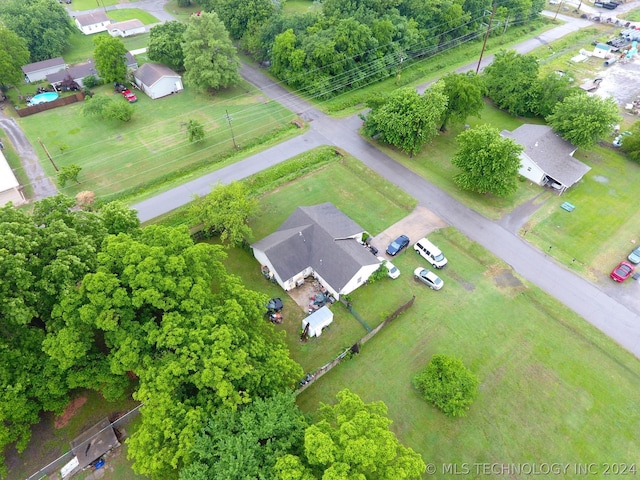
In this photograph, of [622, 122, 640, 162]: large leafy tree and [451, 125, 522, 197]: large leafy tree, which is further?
[622, 122, 640, 162]: large leafy tree

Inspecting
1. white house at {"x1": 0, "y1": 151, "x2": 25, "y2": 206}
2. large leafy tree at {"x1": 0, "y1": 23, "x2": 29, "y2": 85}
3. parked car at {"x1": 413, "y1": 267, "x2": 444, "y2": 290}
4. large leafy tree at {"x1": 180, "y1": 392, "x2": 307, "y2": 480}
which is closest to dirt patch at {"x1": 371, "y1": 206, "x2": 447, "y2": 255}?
parked car at {"x1": 413, "y1": 267, "x2": 444, "y2": 290}

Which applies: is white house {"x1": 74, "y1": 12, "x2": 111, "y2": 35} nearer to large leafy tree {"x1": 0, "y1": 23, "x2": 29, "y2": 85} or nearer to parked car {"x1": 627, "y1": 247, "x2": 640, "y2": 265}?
large leafy tree {"x1": 0, "y1": 23, "x2": 29, "y2": 85}

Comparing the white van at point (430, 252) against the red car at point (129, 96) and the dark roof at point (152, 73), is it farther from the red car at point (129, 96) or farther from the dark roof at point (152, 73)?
the red car at point (129, 96)

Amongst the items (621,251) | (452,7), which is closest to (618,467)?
(621,251)

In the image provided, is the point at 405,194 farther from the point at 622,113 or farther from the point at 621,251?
the point at 622,113

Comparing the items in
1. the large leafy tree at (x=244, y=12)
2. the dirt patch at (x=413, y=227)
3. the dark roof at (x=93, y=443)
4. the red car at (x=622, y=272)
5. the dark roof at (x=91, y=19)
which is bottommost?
the dark roof at (x=93, y=443)

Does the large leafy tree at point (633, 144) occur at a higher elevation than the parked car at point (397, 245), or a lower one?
higher

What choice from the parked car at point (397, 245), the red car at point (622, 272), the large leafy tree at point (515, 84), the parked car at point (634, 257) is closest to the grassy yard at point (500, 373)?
the parked car at point (397, 245)
